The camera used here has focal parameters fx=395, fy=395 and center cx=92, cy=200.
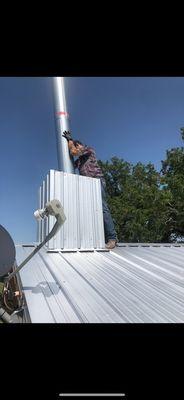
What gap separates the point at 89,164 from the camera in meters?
3.59

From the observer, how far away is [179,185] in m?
Result: 14.0

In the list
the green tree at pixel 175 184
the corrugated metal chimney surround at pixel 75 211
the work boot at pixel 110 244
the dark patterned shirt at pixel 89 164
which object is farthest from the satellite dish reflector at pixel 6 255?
the green tree at pixel 175 184

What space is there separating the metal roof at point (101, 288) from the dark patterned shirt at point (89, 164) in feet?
2.53

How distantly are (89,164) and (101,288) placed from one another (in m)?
1.49

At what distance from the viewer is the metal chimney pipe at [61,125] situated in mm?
3691

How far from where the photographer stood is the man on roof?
3.52 meters

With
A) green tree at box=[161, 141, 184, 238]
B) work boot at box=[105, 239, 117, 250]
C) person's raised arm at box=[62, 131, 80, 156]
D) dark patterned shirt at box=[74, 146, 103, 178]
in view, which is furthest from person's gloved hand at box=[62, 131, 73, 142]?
green tree at box=[161, 141, 184, 238]

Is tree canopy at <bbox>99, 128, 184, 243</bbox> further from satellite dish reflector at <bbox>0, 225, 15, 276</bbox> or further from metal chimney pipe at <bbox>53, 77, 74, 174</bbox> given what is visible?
satellite dish reflector at <bbox>0, 225, 15, 276</bbox>

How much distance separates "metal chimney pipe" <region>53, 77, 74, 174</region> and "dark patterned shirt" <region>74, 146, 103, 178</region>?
0.13 meters

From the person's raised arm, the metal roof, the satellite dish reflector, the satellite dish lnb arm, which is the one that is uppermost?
the person's raised arm
